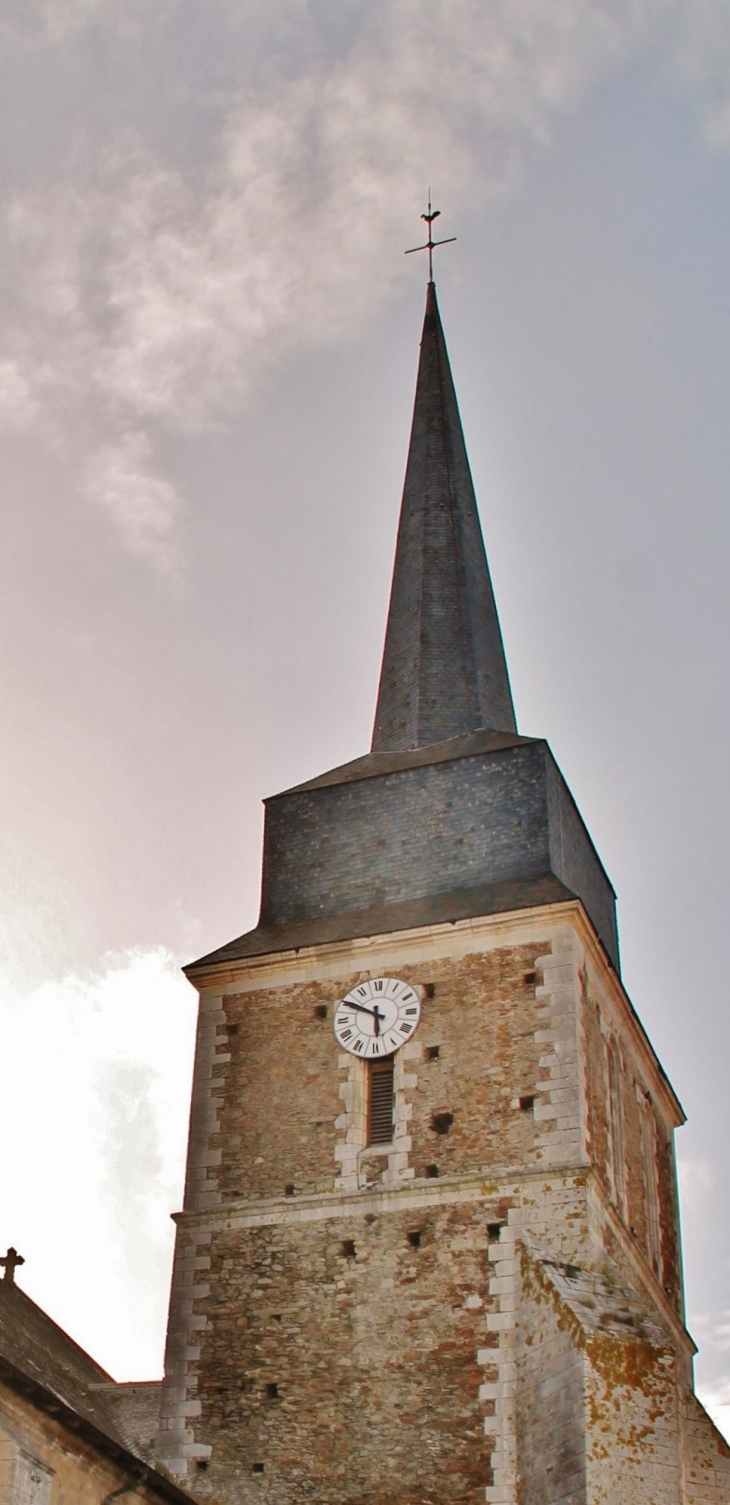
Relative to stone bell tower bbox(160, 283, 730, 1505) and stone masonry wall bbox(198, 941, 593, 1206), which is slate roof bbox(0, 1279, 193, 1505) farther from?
stone masonry wall bbox(198, 941, 593, 1206)

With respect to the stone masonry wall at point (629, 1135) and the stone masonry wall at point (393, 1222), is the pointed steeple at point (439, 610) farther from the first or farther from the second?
the stone masonry wall at point (629, 1135)

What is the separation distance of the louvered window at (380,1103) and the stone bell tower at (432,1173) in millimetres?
30

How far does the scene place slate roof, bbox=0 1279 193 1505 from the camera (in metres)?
13.9

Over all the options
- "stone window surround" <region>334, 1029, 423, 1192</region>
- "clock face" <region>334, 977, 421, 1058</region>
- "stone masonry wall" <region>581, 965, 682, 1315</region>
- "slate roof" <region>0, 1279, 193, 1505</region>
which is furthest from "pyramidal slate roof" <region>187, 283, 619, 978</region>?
"slate roof" <region>0, 1279, 193, 1505</region>

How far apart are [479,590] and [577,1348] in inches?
433

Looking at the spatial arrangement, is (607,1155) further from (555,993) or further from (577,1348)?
(577,1348)

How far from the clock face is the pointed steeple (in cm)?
362

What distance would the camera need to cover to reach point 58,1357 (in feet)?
57.1

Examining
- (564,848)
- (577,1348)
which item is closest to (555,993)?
(564,848)

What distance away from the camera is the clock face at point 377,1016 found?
18.1 metres

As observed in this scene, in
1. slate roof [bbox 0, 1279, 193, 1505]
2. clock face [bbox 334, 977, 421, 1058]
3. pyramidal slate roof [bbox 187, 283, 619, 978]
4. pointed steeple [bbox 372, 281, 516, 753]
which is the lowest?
slate roof [bbox 0, 1279, 193, 1505]

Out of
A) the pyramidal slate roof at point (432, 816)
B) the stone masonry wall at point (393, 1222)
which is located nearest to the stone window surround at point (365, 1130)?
the stone masonry wall at point (393, 1222)

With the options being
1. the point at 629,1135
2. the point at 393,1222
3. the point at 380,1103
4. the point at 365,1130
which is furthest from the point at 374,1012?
the point at 629,1135

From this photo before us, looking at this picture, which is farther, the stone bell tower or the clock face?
the clock face
